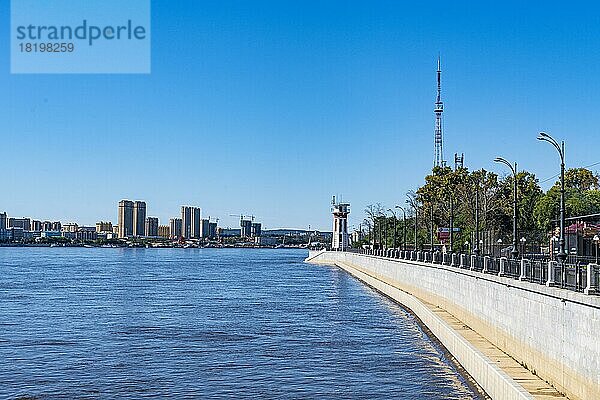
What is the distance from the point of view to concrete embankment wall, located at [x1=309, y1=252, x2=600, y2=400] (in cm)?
Answer: 1859

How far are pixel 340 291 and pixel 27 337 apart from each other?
3836 centimetres

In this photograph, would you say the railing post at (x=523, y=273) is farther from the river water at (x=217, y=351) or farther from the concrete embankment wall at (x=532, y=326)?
the river water at (x=217, y=351)

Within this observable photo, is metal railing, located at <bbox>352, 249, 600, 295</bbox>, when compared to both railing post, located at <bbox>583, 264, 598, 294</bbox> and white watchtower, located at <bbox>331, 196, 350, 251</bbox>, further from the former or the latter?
white watchtower, located at <bbox>331, 196, 350, 251</bbox>

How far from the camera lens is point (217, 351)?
33812mm

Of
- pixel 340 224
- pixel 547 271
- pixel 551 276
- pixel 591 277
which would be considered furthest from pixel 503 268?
pixel 340 224

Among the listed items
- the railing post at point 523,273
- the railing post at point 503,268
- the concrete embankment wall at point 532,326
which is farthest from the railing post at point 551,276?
the railing post at point 503,268

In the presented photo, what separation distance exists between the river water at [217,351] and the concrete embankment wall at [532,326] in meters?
1.78

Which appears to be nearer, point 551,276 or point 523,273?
point 551,276

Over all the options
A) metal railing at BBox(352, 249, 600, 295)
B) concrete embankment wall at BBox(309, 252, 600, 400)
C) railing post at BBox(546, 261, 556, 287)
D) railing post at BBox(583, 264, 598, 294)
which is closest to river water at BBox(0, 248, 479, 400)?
concrete embankment wall at BBox(309, 252, 600, 400)

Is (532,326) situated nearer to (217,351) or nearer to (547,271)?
(547,271)

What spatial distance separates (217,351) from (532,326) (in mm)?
13661

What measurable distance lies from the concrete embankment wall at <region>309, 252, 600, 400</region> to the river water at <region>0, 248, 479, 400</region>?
1.78 metres

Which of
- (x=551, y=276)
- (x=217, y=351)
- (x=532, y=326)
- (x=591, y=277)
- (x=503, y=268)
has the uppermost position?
(x=591, y=277)

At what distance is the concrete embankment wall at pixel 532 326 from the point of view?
61.0 ft
